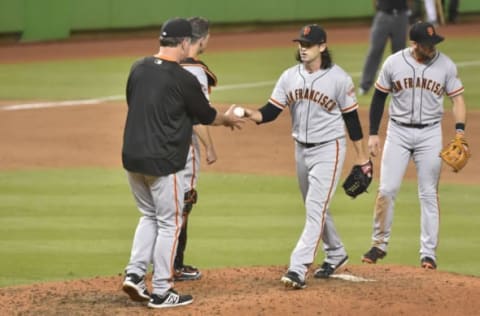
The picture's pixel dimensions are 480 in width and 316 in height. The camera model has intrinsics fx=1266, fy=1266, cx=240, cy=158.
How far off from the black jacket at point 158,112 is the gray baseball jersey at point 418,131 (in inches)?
88.9

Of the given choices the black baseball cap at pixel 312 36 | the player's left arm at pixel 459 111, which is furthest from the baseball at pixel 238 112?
the player's left arm at pixel 459 111

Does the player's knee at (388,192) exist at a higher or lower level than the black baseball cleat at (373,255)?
higher

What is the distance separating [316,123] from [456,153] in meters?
1.56

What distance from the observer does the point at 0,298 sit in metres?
8.48

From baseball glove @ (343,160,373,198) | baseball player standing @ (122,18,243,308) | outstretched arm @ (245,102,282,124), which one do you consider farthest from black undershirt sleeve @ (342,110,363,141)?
baseball player standing @ (122,18,243,308)

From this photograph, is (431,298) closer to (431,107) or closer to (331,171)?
(331,171)

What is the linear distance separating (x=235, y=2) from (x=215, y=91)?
7.16 meters

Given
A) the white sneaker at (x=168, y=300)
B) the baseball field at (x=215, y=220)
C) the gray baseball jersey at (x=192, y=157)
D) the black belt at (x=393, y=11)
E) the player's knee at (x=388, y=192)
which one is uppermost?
the gray baseball jersey at (x=192, y=157)

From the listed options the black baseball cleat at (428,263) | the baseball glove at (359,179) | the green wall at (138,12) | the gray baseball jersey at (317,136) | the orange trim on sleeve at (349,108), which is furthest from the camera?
the green wall at (138,12)

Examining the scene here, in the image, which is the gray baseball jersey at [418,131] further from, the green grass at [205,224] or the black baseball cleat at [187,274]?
the black baseball cleat at [187,274]

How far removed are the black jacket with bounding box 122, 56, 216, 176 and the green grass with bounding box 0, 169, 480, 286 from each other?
6.27ft

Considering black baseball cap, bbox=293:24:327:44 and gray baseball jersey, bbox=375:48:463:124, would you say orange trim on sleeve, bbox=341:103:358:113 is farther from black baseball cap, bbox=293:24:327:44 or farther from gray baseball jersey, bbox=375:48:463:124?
gray baseball jersey, bbox=375:48:463:124

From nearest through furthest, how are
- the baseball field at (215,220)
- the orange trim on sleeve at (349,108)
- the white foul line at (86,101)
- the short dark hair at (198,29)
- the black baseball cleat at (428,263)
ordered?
the baseball field at (215,220), the orange trim on sleeve at (349,108), the short dark hair at (198,29), the black baseball cleat at (428,263), the white foul line at (86,101)

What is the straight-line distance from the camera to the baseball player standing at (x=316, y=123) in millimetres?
8750
